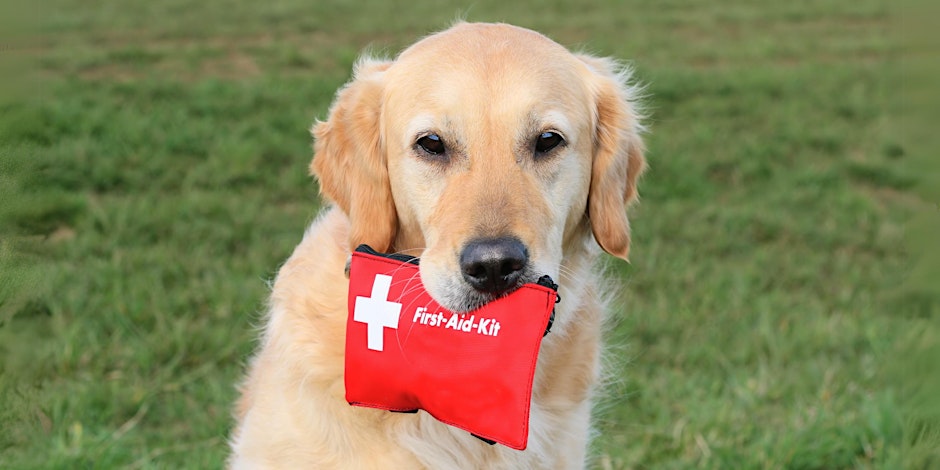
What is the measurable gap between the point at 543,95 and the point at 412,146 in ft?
1.50

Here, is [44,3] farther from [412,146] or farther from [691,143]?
[691,143]

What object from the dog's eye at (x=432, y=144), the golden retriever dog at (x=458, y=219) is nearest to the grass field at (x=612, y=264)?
the golden retriever dog at (x=458, y=219)

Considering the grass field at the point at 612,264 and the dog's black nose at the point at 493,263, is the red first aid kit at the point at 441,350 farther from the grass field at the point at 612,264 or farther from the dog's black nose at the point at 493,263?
the grass field at the point at 612,264

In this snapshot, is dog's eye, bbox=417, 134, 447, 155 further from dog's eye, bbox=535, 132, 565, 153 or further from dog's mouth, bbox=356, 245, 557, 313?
dog's mouth, bbox=356, 245, 557, 313

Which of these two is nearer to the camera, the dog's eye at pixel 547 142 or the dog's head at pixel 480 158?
the dog's head at pixel 480 158

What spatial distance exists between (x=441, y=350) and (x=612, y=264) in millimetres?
3450

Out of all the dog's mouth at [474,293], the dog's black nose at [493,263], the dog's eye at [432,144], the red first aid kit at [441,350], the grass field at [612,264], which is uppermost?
the dog's eye at [432,144]

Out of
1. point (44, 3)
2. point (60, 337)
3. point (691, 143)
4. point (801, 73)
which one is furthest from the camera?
point (801, 73)

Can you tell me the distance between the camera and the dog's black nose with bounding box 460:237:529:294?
108 inches

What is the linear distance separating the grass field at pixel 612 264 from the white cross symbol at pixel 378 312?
874 mm

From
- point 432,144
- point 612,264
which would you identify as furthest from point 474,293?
point 612,264

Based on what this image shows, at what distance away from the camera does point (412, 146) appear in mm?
3221

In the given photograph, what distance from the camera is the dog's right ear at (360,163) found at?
10.9 feet

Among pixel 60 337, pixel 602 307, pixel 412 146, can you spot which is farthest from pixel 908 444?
pixel 60 337
